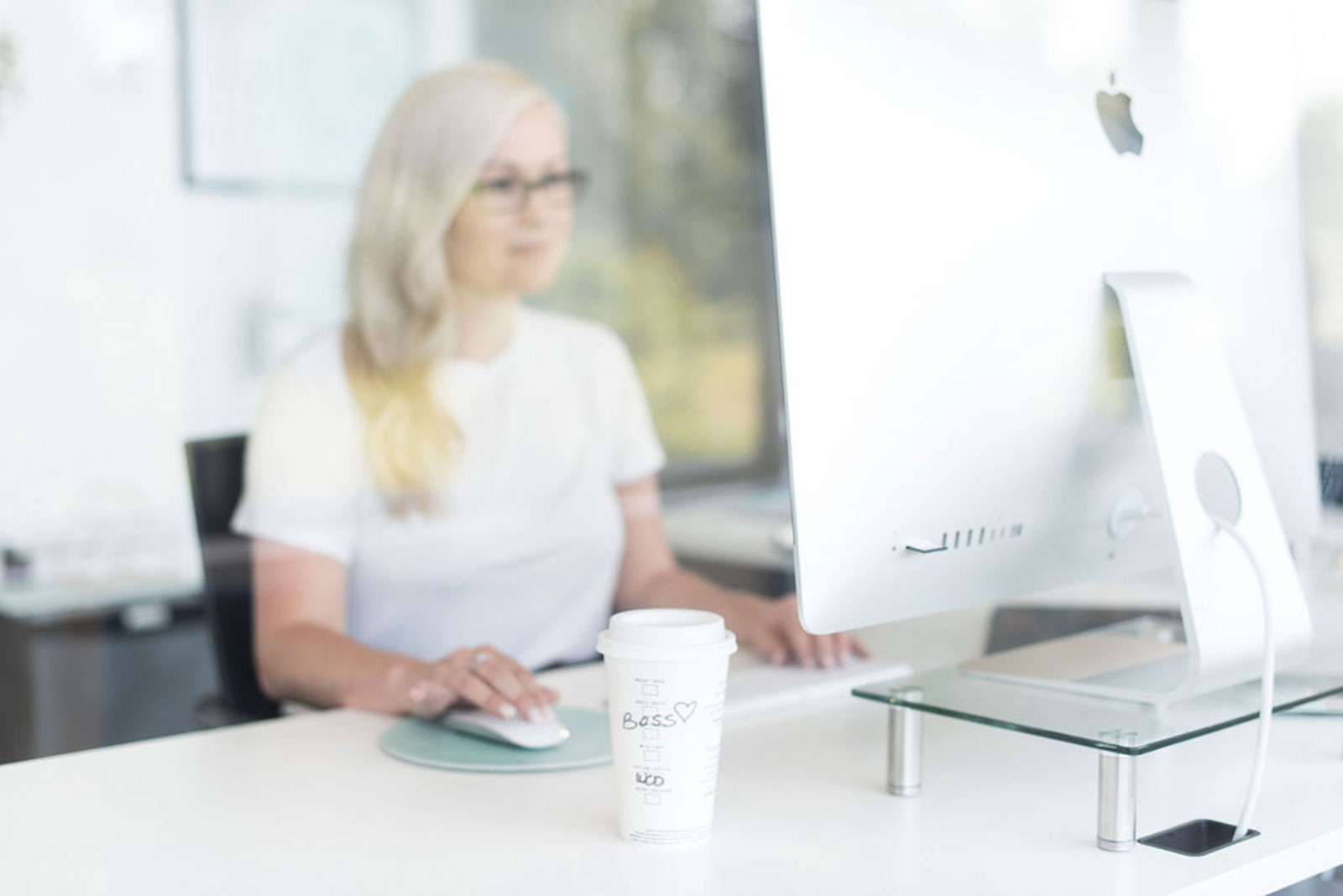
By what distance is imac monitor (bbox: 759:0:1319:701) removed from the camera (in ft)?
2.85

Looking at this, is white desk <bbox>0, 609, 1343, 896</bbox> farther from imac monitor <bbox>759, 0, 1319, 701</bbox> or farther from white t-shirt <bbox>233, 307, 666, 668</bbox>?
white t-shirt <bbox>233, 307, 666, 668</bbox>

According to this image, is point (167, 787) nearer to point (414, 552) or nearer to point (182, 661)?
point (414, 552)

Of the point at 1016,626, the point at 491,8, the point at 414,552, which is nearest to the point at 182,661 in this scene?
the point at 414,552

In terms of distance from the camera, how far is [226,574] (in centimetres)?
177

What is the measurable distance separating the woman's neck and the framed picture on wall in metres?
0.36

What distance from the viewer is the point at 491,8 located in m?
2.84

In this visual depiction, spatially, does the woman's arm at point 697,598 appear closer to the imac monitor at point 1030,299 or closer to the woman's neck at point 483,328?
the imac monitor at point 1030,299

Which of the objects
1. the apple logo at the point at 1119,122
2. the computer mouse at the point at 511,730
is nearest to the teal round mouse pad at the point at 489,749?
the computer mouse at the point at 511,730

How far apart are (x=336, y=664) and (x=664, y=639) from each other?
0.77m

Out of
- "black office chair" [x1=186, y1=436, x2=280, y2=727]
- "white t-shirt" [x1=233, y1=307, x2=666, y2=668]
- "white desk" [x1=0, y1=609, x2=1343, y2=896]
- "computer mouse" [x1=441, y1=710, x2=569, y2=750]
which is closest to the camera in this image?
"white desk" [x1=0, y1=609, x2=1343, y2=896]

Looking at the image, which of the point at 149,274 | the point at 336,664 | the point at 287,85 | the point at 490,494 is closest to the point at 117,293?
the point at 149,274

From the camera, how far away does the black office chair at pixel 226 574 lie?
1.72 metres

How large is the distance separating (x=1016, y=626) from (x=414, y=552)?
1.27 m

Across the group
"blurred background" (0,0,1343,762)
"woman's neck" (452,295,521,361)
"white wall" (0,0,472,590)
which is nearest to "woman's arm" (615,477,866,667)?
"blurred background" (0,0,1343,762)
